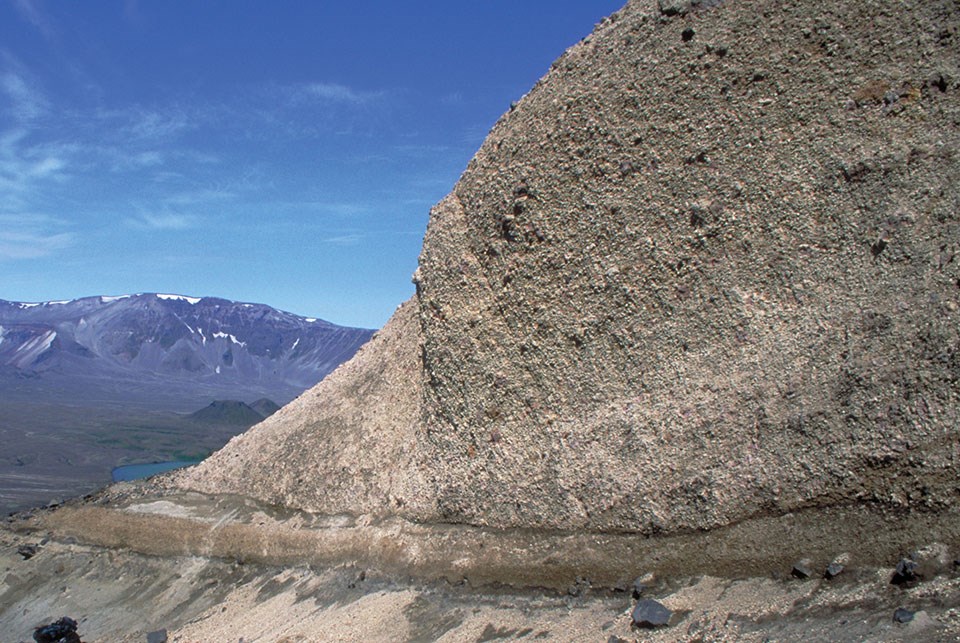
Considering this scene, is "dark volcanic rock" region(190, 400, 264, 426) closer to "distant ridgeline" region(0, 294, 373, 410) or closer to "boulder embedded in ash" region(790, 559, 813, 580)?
"distant ridgeline" region(0, 294, 373, 410)

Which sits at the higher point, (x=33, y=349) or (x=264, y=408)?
(x=33, y=349)

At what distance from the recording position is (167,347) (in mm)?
160125

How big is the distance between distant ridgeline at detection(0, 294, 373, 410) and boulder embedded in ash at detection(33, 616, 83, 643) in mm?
113543

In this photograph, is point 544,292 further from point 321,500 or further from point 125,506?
point 125,506

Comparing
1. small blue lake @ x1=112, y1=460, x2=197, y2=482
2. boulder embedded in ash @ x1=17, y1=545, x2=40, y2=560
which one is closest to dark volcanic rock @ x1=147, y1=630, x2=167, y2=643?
boulder embedded in ash @ x1=17, y1=545, x2=40, y2=560

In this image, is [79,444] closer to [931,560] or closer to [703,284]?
[703,284]

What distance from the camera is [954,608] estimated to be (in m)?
5.02

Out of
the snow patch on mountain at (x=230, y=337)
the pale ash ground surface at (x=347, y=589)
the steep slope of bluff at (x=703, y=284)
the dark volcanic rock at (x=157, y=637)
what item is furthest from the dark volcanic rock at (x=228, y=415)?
the snow patch on mountain at (x=230, y=337)

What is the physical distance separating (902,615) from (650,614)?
1894 millimetres

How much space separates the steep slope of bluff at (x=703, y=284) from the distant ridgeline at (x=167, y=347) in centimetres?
11710

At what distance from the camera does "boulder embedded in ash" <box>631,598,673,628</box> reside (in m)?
6.21

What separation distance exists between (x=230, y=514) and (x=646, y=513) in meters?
7.59

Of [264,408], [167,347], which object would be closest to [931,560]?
[264,408]

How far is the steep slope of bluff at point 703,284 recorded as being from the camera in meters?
6.65
